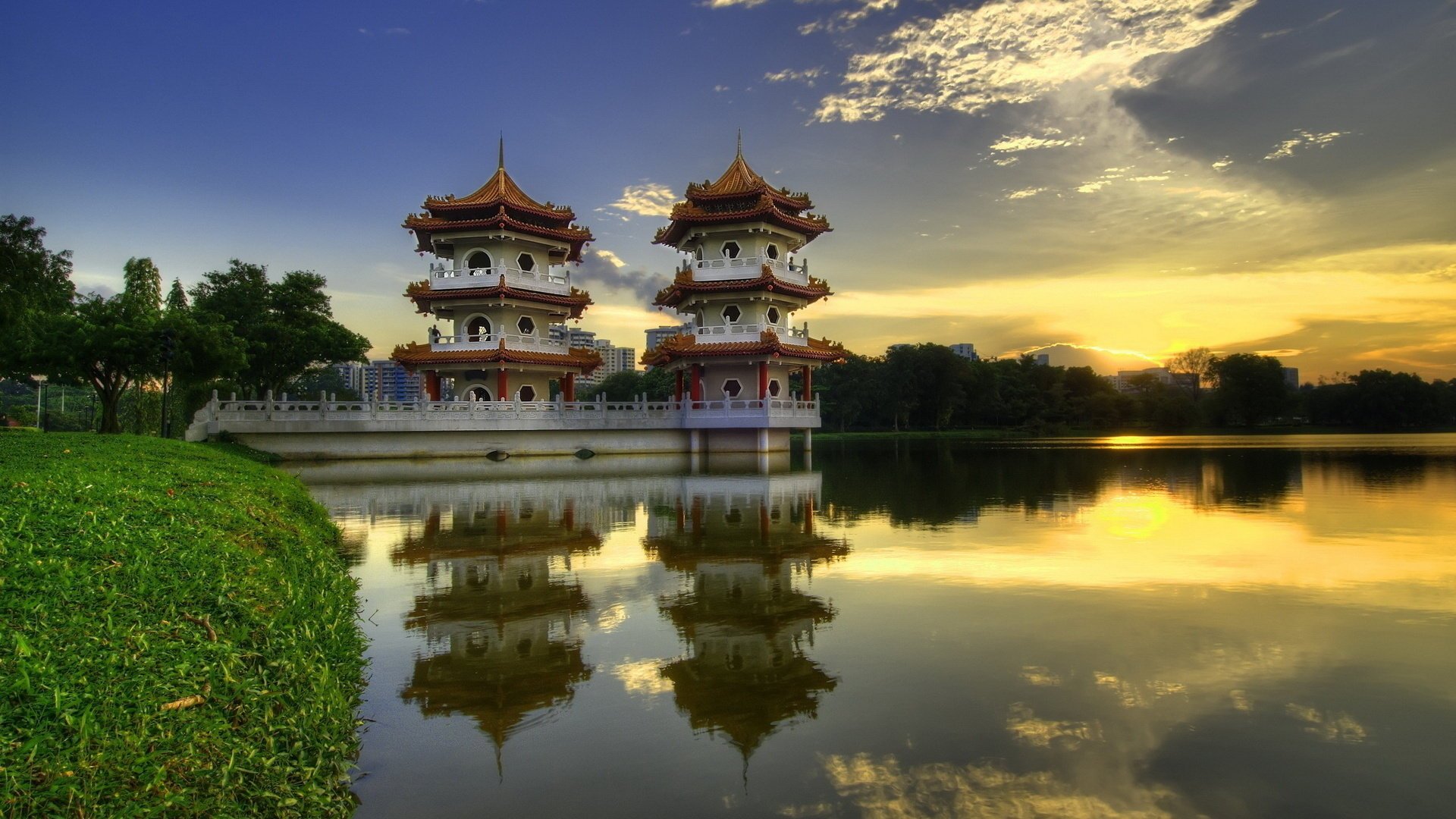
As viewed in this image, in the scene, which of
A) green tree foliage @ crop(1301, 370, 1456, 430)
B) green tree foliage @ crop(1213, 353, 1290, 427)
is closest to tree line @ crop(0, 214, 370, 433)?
green tree foliage @ crop(1213, 353, 1290, 427)

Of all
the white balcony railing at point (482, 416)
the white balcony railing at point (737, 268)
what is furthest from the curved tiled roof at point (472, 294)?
the white balcony railing at point (737, 268)

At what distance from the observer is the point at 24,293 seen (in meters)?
26.3

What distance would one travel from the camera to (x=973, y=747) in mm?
5465

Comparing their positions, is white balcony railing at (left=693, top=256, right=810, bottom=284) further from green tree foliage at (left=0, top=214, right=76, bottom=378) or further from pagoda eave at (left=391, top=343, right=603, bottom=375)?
green tree foliage at (left=0, top=214, right=76, bottom=378)

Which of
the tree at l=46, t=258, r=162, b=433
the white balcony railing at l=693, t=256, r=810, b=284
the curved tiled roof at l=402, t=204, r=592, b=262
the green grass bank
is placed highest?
the curved tiled roof at l=402, t=204, r=592, b=262

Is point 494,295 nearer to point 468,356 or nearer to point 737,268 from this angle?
point 468,356

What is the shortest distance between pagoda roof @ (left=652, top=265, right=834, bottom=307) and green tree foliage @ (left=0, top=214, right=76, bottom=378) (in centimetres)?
2446

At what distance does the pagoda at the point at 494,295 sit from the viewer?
38.6 m

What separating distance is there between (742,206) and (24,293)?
93.1 ft

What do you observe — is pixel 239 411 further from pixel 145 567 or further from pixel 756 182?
pixel 145 567

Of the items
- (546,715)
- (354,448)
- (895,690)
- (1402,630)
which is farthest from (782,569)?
(354,448)

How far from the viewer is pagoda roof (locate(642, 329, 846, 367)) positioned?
1486 inches

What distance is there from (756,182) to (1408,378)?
88913 millimetres

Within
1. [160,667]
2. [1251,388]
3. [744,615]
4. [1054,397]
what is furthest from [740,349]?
[1251,388]
